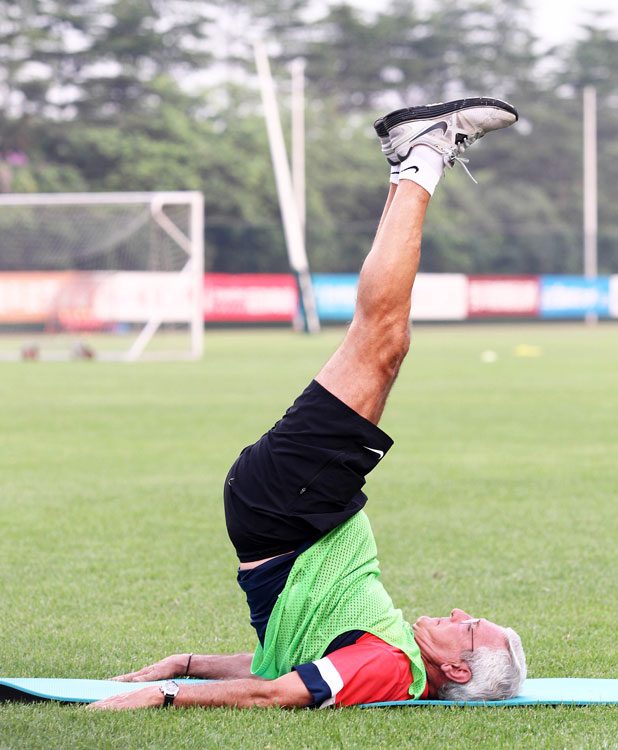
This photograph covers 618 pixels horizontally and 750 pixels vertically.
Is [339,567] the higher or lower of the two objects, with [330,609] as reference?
higher

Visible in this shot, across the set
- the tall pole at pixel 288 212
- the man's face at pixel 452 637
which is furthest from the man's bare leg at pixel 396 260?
the tall pole at pixel 288 212

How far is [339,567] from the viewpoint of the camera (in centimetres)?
406

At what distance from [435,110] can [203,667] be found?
2.30 metres

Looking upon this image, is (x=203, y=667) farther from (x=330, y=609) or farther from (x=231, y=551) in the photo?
(x=231, y=551)

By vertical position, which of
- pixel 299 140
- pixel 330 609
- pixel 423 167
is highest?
pixel 299 140

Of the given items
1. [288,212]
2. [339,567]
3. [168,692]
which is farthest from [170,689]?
[288,212]

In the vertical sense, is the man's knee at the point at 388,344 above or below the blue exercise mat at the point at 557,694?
above

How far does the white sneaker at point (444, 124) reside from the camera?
444 centimetres

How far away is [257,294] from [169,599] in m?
33.1

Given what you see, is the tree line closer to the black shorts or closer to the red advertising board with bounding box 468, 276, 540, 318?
the red advertising board with bounding box 468, 276, 540, 318

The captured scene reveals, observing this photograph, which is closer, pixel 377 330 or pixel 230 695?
pixel 230 695

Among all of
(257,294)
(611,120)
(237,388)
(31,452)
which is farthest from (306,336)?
(611,120)

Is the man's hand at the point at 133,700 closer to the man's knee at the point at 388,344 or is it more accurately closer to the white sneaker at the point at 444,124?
the man's knee at the point at 388,344

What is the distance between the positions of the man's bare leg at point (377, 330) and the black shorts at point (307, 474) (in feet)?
0.20
